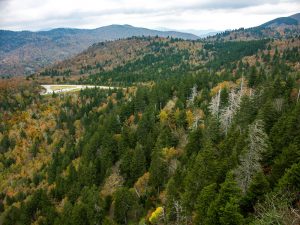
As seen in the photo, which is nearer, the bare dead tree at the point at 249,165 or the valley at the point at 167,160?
the valley at the point at 167,160

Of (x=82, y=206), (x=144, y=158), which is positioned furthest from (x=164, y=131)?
(x=82, y=206)

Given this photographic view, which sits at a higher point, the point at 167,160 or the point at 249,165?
the point at 249,165

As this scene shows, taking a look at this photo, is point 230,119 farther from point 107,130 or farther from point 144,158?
point 107,130

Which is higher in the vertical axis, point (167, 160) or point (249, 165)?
point (249, 165)

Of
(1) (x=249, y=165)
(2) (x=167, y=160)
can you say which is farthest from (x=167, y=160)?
(1) (x=249, y=165)

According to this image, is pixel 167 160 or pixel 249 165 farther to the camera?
pixel 167 160

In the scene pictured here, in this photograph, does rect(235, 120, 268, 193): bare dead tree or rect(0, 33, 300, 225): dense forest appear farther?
rect(235, 120, 268, 193): bare dead tree

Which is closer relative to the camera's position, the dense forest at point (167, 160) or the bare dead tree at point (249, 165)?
the dense forest at point (167, 160)

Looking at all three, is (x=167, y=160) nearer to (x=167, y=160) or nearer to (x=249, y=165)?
(x=167, y=160)
